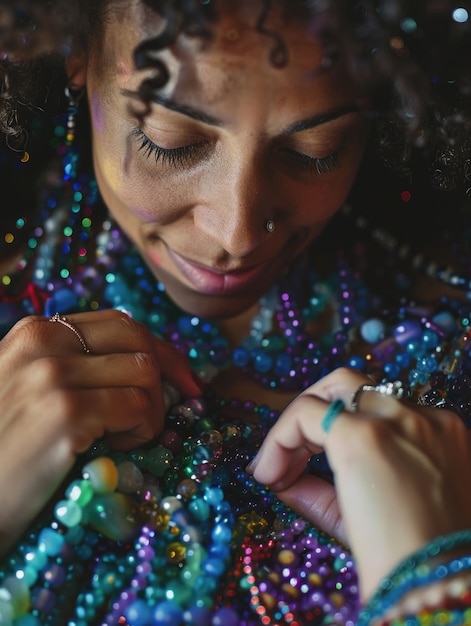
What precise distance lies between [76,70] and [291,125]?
35 centimetres

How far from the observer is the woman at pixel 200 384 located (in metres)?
0.88

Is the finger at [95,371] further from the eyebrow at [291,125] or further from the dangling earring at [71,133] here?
the dangling earring at [71,133]

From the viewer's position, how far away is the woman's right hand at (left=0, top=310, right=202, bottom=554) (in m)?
0.90

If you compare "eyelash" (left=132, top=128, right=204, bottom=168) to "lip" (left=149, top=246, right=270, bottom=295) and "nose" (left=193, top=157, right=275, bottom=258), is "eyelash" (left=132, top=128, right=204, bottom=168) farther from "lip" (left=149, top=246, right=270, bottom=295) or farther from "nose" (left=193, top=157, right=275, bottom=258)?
"lip" (left=149, top=246, right=270, bottom=295)

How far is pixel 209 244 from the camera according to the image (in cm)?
111

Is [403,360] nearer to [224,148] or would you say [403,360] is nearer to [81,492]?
[224,148]

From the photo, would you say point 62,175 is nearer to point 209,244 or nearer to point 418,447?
point 209,244

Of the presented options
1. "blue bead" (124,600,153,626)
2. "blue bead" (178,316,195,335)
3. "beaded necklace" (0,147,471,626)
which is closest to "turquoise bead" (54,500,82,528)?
"beaded necklace" (0,147,471,626)

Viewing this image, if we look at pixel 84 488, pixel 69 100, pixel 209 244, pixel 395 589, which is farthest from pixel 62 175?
pixel 395 589

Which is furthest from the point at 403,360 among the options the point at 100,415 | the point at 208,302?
the point at 100,415

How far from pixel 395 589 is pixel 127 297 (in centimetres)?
77

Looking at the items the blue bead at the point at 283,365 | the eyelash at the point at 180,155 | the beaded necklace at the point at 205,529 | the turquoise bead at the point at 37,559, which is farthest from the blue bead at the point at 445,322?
the turquoise bead at the point at 37,559

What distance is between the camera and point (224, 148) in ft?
3.29

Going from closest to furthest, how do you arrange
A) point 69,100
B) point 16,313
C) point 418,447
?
point 418,447 → point 69,100 → point 16,313
